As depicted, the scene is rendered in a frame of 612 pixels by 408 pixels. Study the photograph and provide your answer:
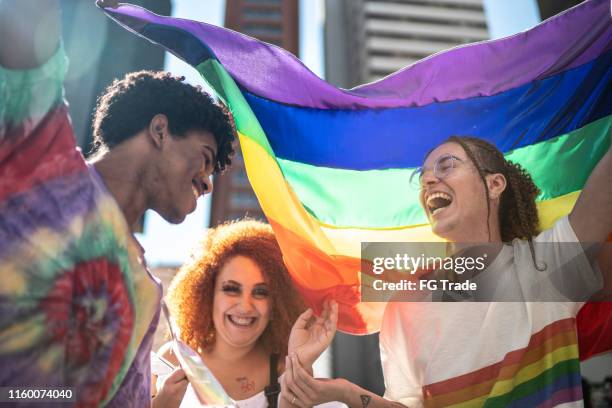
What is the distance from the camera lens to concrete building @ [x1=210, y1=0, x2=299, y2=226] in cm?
3991

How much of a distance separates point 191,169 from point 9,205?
2.58 ft

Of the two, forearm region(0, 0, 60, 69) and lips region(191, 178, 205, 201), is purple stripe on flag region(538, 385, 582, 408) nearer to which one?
lips region(191, 178, 205, 201)

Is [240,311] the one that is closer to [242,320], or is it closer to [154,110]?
[242,320]

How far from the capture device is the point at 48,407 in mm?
2004

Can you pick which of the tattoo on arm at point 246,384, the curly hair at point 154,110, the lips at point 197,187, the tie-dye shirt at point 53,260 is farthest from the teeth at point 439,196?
the tie-dye shirt at point 53,260

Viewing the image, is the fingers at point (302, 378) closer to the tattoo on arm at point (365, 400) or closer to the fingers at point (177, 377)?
the tattoo on arm at point (365, 400)

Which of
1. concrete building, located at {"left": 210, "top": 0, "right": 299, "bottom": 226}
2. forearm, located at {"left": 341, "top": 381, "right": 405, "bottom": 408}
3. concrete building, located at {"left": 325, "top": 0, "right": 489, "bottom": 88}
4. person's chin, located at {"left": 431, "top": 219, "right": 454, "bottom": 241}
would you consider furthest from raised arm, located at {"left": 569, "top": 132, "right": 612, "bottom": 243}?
concrete building, located at {"left": 325, "top": 0, "right": 489, "bottom": 88}

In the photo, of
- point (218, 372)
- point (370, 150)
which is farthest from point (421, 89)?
point (218, 372)

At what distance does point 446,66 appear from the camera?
3.29 meters

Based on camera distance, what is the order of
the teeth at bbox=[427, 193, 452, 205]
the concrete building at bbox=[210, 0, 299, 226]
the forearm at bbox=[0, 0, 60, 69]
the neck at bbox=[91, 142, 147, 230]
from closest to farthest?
1. the forearm at bbox=[0, 0, 60, 69]
2. the neck at bbox=[91, 142, 147, 230]
3. the teeth at bbox=[427, 193, 452, 205]
4. the concrete building at bbox=[210, 0, 299, 226]

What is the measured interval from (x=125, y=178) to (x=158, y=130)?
27 cm

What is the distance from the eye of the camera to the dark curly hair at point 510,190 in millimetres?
2996

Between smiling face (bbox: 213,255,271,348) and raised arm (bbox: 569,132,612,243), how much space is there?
5.57 ft

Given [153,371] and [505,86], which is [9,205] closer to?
[153,371]
